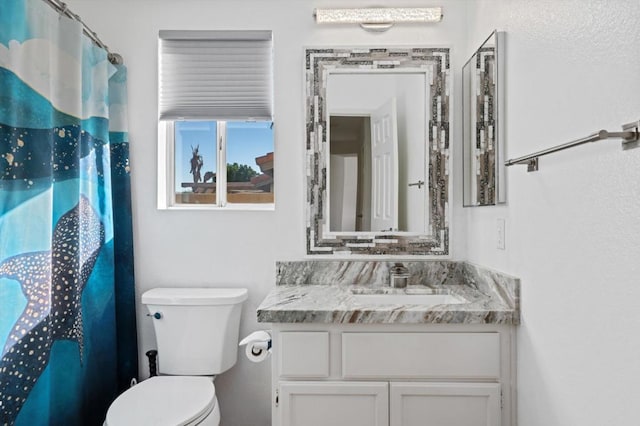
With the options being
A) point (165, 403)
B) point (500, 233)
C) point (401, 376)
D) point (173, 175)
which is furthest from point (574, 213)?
point (173, 175)

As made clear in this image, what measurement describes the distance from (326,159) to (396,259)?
1.88ft

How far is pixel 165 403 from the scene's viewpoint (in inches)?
59.7

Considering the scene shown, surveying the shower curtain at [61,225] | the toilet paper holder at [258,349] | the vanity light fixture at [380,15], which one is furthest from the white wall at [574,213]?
the shower curtain at [61,225]

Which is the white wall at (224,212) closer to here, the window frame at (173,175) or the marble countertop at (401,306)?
the window frame at (173,175)

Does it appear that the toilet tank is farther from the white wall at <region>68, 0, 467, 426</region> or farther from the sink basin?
the sink basin

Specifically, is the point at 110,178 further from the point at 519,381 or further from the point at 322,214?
the point at 519,381

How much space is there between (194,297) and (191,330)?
0.15 metres

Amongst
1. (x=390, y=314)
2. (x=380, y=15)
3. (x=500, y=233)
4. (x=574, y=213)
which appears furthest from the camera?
(x=380, y=15)

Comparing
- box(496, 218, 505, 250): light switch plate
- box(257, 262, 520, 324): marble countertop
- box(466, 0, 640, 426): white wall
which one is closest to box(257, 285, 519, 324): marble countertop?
box(257, 262, 520, 324): marble countertop

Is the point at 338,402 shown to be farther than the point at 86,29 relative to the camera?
No

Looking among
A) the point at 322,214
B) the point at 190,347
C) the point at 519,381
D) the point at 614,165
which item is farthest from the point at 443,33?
the point at 190,347

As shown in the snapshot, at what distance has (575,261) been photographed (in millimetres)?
1083

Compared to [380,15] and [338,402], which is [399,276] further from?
[380,15]

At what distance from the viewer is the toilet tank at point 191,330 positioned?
1859mm
